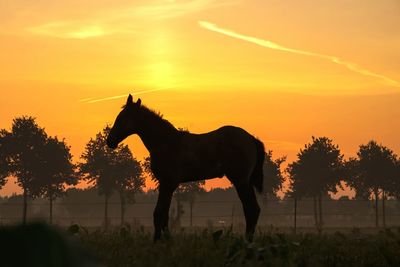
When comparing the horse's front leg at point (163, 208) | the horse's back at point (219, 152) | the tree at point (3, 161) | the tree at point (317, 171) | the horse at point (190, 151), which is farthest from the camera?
the tree at point (317, 171)

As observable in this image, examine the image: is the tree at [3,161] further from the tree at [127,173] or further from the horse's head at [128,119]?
the horse's head at [128,119]

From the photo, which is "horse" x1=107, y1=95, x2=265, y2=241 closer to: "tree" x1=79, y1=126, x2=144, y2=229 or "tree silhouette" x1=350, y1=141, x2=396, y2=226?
"tree" x1=79, y1=126, x2=144, y2=229

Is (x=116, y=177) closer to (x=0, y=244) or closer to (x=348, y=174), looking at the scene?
(x=348, y=174)

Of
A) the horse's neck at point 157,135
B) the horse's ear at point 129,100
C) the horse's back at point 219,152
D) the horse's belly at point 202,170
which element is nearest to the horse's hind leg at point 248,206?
the horse's back at point 219,152

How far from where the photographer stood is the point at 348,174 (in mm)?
61688

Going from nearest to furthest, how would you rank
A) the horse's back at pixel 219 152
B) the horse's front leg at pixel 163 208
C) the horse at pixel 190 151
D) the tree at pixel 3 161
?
the horse's front leg at pixel 163 208 → the horse at pixel 190 151 → the horse's back at pixel 219 152 → the tree at pixel 3 161

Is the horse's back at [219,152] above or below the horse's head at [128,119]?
below

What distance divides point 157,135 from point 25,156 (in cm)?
4397

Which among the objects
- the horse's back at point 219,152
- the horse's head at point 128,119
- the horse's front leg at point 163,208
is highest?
the horse's head at point 128,119

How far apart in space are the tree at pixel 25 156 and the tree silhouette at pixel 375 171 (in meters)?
34.0

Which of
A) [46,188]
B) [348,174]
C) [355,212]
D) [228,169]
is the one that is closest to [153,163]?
[228,169]

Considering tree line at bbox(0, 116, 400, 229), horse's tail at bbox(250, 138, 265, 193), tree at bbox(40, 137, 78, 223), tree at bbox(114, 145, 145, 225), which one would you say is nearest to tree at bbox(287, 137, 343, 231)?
tree line at bbox(0, 116, 400, 229)

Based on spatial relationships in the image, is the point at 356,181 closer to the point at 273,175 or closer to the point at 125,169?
the point at 273,175

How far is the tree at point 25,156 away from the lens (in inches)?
2087
